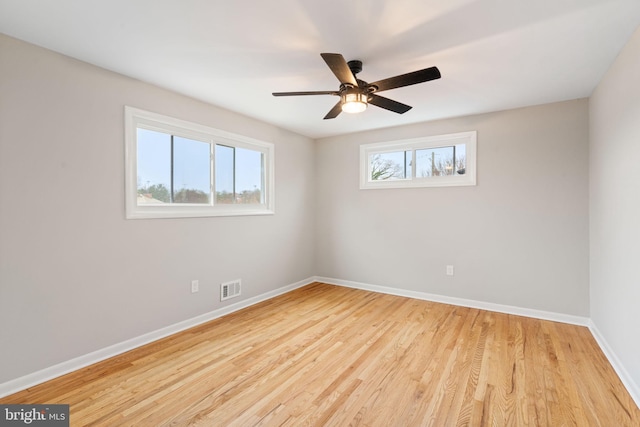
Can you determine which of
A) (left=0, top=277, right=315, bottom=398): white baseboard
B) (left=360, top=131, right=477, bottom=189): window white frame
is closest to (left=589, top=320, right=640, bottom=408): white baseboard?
(left=360, top=131, right=477, bottom=189): window white frame

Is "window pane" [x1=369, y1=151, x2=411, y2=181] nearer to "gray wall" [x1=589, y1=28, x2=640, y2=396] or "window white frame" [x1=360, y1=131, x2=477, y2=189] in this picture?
"window white frame" [x1=360, y1=131, x2=477, y2=189]

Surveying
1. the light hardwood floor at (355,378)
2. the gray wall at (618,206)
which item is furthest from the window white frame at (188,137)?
the gray wall at (618,206)

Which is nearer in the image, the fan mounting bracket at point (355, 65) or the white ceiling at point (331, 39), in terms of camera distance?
the white ceiling at point (331, 39)

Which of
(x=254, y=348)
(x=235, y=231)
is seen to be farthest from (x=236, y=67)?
(x=254, y=348)

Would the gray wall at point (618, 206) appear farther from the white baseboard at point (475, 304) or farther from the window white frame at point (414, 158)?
the window white frame at point (414, 158)

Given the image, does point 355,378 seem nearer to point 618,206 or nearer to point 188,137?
point 618,206

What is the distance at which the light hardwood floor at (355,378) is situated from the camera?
6.04ft

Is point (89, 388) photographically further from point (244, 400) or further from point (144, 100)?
point (144, 100)

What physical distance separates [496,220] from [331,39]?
9.54 feet

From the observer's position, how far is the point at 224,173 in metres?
3.69

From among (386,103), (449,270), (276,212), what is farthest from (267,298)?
(386,103)

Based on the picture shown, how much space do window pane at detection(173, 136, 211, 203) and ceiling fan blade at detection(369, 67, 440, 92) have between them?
7.02ft

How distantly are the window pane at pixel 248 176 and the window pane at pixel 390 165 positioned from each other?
171 cm

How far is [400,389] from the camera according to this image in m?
2.11
